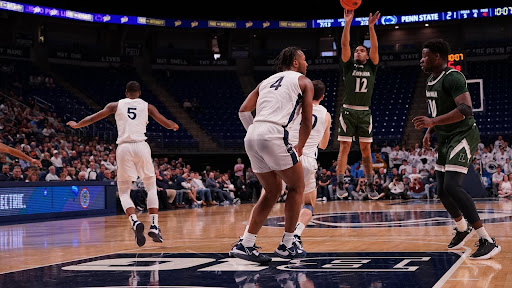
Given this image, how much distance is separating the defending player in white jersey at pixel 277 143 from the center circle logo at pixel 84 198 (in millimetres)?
10864

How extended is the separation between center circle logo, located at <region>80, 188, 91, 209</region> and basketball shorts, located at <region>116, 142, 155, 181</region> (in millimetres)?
8205

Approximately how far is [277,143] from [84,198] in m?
11.5

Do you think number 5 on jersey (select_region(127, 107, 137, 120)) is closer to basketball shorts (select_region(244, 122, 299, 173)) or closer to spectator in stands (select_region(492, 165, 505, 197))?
basketball shorts (select_region(244, 122, 299, 173))

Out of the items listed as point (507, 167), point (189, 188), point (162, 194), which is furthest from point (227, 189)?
point (507, 167)

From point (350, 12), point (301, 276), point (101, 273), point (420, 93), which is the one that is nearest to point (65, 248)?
point (101, 273)

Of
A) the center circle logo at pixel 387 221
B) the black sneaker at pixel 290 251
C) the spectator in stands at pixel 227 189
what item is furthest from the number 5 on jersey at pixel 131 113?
the spectator in stands at pixel 227 189

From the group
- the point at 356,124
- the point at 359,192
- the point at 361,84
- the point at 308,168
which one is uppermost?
the point at 361,84

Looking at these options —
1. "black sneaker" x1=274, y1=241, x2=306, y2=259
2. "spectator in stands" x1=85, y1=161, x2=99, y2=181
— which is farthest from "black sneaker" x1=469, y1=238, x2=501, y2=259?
"spectator in stands" x1=85, y1=161, x2=99, y2=181

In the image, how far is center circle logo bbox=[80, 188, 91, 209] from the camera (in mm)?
15790

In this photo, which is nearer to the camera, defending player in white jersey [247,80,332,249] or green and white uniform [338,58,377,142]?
defending player in white jersey [247,80,332,249]

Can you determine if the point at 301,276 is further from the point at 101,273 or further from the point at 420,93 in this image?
the point at 420,93

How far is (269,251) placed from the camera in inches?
271

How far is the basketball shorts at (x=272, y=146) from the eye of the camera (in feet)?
17.7

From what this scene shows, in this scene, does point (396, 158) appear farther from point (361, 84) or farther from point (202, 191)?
point (361, 84)
